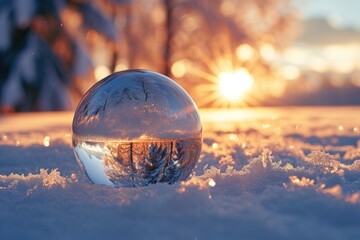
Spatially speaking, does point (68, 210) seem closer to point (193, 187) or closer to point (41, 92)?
point (193, 187)

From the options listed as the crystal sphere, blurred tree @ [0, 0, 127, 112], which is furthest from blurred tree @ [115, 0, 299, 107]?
the crystal sphere

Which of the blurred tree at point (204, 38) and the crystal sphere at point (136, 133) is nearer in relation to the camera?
the crystal sphere at point (136, 133)

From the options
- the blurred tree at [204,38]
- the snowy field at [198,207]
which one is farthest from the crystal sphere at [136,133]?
the blurred tree at [204,38]

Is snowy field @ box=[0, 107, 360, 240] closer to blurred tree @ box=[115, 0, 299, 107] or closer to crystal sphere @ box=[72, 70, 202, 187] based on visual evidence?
crystal sphere @ box=[72, 70, 202, 187]

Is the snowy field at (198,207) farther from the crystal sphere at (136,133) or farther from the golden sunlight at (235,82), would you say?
the golden sunlight at (235,82)

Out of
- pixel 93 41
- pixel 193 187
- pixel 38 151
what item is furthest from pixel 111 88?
pixel 93 41

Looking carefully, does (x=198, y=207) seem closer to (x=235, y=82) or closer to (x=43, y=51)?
(x=43, y=51)

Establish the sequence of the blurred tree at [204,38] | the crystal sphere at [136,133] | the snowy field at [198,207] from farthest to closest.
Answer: the blurred tree at [204,38], the crystal sphere at [136,133], the snowy field at [198,207]

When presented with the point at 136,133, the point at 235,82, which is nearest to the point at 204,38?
the point at 235,82
